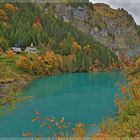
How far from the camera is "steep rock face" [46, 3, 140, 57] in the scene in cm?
9506

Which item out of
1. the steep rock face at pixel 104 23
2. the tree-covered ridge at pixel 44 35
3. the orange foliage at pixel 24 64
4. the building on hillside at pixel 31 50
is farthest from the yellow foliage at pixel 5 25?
the steep rock face at pixel 104 23

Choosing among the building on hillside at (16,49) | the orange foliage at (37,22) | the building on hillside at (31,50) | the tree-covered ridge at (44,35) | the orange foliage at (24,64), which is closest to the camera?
the orange foliage at (24,64)

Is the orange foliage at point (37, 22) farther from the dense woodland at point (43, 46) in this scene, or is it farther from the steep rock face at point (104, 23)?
the steep rock face at point (104, 23)

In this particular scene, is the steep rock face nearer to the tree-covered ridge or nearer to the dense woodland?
the tree-covered ridge

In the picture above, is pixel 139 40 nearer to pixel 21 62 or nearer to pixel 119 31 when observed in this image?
pixel 119 31

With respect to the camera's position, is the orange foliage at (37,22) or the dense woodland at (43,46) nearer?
the dense woodland at (43,46)

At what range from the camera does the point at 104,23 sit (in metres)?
106

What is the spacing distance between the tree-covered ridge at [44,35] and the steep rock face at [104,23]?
63.4 feet

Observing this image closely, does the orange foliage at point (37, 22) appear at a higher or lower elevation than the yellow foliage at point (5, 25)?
higher

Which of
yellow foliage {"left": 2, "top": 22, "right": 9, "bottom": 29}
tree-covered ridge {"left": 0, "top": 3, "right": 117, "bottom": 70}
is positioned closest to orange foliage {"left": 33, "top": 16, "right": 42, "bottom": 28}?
tree-covered ridge {"left": 0, "top": 3, "right": 117, "bottom": 70}

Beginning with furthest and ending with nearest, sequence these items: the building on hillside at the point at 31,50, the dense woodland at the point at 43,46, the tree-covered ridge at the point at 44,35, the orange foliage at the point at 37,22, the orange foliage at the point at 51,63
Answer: the orange foliage at the point at 37,22 < the tree-covered ridge at the point at 44,35 < the building on hillside at the point at 31,50 < the orange foliage at the point at 51,63 < the dense woodland at the point at 43,46

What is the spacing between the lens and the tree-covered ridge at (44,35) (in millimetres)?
52688

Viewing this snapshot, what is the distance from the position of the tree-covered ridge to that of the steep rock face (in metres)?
19.3

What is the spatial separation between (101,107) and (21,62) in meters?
22.2
